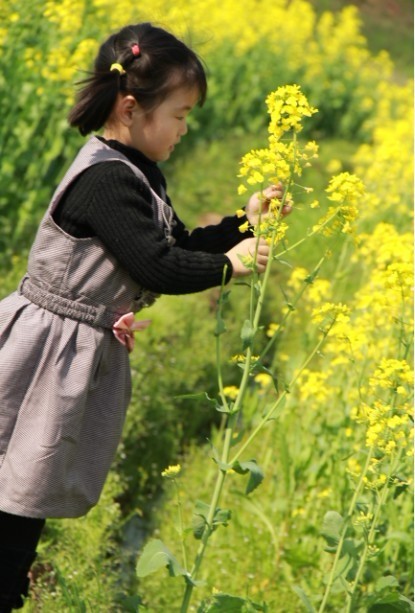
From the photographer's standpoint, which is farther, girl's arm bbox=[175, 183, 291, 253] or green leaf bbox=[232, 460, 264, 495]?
girl's arm bbox=[175, 183, 291, 253]

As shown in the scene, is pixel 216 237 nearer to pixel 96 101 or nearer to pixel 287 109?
pixel 96 101

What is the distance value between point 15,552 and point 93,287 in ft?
1.95

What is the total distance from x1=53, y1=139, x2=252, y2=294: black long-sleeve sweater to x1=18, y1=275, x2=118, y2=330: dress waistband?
0.11 m

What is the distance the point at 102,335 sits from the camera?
243 centimetres

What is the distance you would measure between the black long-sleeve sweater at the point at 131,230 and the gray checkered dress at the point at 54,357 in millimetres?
31

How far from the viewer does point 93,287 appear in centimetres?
241

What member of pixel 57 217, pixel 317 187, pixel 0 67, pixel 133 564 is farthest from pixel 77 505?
pixel 317 187

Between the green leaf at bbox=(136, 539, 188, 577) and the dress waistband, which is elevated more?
the dress waistband

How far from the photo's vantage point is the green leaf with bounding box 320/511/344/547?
2607 mm

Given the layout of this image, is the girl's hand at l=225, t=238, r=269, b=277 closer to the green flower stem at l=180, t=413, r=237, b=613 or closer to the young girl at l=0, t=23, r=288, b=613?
the young girl at l=0, t=23, r=288, b=613

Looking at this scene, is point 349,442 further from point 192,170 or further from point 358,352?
point 192,170

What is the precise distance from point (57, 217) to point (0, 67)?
2.48 meters

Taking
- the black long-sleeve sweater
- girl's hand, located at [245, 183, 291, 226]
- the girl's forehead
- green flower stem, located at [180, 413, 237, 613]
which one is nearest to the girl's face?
the girl's forehead

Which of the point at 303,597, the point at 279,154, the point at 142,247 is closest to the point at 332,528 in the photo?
the point at 303,597
